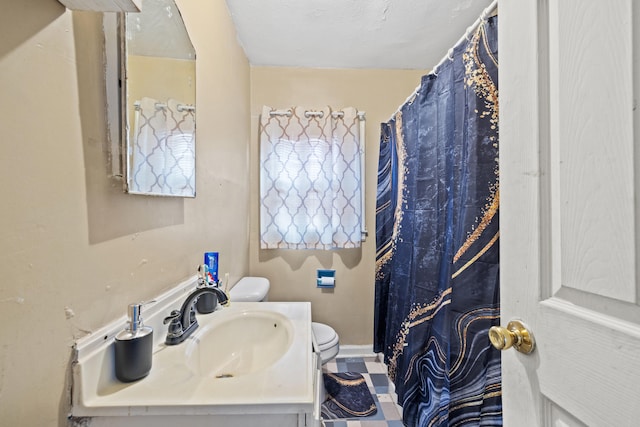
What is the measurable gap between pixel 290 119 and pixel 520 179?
5.65ft

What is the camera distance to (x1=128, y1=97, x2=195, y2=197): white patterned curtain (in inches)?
27.6

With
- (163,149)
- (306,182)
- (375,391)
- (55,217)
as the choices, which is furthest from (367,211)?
(55,217)

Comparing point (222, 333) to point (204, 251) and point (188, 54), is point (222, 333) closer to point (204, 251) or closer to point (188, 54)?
point (204, 251)

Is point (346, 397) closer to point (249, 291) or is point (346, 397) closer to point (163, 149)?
point (249, 291)

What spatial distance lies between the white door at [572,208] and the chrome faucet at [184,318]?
76 cm

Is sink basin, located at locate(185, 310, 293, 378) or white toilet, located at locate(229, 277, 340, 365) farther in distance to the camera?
white toilet, located at locate(229, 277, 340, 365)

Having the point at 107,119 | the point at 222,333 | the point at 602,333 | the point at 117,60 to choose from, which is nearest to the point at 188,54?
the point at 117,60

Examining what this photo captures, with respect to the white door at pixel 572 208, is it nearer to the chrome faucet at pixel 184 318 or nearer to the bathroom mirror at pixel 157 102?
the chrome faucet at pixel 184 318

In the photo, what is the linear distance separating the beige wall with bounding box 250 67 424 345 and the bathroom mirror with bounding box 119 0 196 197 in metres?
1.08

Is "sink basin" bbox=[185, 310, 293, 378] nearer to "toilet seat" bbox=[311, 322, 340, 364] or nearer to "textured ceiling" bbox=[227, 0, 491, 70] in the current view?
"toilet seat" bbox=[311, 322, 340, 364]

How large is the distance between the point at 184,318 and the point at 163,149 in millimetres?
531

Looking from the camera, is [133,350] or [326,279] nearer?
[133,350]

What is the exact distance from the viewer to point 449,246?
107cm

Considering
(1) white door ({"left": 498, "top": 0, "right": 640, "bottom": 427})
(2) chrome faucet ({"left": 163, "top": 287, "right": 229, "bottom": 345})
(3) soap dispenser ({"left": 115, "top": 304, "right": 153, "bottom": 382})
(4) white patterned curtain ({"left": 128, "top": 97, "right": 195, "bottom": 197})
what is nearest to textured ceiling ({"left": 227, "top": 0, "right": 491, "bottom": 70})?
(4) white patterned curtain ({"left": 128, "top": 97, "right": 195, "bottom": 197})
